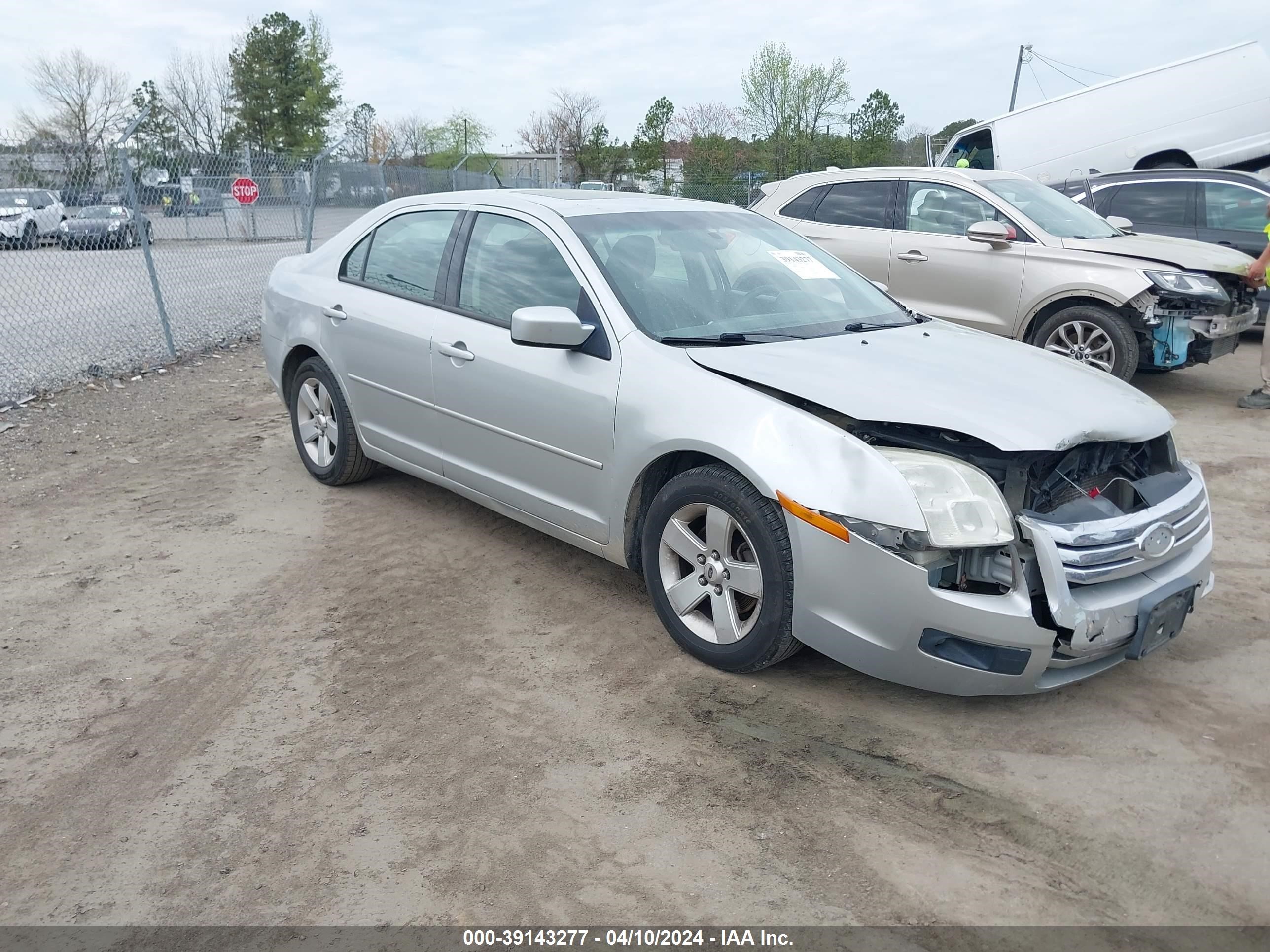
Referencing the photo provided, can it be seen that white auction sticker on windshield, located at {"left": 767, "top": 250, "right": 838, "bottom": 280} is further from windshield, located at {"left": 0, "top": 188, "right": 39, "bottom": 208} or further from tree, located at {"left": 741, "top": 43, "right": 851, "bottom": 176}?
tree, located at {"left": 741, "top": 43, "right": 851, "bottom": 176}

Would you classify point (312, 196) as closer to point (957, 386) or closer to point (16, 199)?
point (16, 199)

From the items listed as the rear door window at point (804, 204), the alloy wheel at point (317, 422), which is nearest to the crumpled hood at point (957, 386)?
the alloy wheel at point (317, 422)

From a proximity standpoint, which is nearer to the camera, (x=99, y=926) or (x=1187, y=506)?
(x=99, y=926)

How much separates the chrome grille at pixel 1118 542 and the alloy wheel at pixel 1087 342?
443cm

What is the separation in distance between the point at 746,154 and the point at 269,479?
37509 mm

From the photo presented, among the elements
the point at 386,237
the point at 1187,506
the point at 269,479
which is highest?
the point at 386,237

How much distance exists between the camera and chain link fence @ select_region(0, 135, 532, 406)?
26.8 ft

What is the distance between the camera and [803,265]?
15.4 ft

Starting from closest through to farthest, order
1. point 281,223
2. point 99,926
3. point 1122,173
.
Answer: point 99,926
point 1122,173
point 281,223

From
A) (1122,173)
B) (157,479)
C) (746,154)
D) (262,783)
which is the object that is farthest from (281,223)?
(746,154)

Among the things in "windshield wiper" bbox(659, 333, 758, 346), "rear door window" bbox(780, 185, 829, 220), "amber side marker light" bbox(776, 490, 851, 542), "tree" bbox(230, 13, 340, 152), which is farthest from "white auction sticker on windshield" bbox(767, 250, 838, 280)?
"tree" bbox(230, 13, 340, 152)

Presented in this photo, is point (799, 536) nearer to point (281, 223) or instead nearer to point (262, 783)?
point (262, 783)

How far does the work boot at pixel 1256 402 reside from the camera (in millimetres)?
7602

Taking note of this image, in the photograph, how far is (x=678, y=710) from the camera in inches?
136
